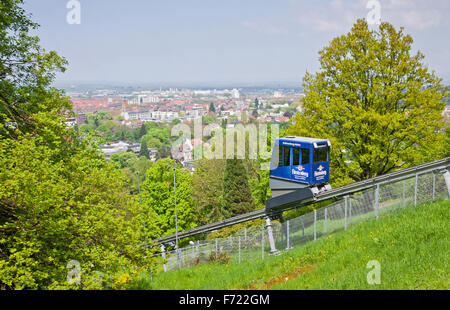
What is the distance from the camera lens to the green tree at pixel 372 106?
19.8 metres

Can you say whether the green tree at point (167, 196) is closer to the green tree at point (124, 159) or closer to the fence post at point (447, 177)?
the fence post at point (447, 177)

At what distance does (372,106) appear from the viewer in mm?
21000

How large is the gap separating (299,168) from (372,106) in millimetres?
6393

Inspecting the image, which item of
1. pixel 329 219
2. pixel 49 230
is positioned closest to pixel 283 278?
pixel 329 219

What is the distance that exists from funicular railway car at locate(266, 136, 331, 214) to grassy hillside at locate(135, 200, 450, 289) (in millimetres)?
3753

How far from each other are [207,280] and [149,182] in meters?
28.0

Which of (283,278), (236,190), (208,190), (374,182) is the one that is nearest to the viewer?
(283,278)

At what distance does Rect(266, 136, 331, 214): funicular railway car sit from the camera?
17.8 m

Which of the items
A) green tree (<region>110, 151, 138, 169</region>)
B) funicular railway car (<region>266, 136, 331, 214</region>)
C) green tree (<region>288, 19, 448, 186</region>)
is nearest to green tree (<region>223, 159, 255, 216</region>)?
green tree (<region>288, 19, 448, 186</region>)

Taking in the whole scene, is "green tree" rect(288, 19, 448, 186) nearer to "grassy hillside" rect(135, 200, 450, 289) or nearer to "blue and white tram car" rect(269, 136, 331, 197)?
"blue and white tram car" rect(269, 136, 331, 197)

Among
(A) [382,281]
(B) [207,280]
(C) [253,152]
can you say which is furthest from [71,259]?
(C) [253,152]

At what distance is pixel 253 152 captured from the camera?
133 feet

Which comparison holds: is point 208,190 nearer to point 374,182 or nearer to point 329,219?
point 374,182

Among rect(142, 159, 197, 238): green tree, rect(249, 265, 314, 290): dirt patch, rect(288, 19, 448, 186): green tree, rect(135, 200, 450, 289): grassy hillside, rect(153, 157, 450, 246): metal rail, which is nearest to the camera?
rect(135, 200, 450, 289): grassy hillside
